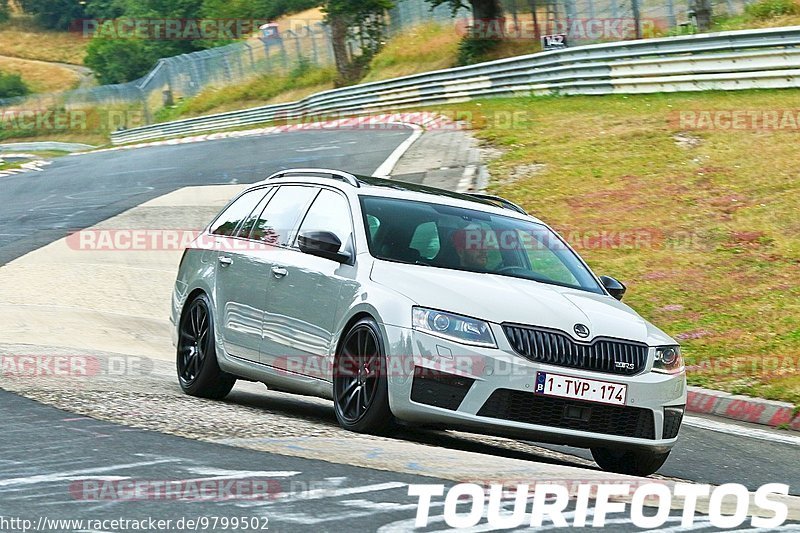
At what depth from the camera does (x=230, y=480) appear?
19.2 ft

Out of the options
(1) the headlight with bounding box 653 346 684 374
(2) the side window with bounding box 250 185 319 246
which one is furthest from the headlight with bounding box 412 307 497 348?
(2) the side window with bounding box 250 185 319 246

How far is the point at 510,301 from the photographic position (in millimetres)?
7730

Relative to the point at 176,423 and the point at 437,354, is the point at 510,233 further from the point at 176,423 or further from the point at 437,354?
the point at 176,423

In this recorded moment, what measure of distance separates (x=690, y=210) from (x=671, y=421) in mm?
12069

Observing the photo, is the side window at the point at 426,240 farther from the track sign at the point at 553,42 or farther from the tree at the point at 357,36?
the tree at the point at 357,36

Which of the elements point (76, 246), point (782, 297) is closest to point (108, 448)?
point (782, 297)

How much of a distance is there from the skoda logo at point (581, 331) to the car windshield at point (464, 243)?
91cm

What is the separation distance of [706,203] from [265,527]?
52.0ft

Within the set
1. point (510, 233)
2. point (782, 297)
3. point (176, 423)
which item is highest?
point (510, 233)

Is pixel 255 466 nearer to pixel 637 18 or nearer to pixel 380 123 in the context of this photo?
pixel 637 18

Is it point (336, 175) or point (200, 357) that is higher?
point (336, 175)

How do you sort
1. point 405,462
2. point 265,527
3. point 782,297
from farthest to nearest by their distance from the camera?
point 782,297
point 405,462
point 265,527

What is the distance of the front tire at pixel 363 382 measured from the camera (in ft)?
25.2

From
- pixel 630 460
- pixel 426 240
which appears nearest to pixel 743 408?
pixel 630 460
